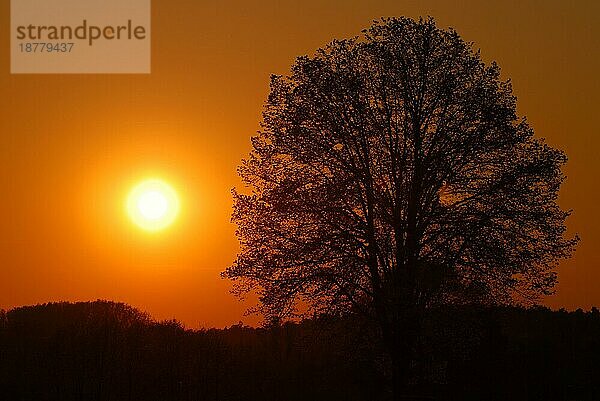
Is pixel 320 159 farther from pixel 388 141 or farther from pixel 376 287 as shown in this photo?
pixel 376 287

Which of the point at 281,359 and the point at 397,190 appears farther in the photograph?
the point at 281,359

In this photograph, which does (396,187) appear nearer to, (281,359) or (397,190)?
(397,190)

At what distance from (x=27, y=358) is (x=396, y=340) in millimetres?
22276

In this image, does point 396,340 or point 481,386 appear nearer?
point 396,340

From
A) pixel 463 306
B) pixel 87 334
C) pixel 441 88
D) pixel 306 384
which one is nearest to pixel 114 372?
pixel 87 334

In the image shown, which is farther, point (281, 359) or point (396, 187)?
point (281, 359)

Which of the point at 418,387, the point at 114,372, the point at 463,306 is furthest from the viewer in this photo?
the point at 114,372

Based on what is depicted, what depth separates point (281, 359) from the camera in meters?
42.3

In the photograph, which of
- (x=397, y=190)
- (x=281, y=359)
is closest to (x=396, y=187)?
(x=397, y=190)

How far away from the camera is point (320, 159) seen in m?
30.5

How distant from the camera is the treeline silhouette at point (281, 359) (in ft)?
99.0

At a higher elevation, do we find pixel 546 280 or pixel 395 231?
pixel 395 231

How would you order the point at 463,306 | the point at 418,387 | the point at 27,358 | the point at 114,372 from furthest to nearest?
the point at 27,358 → the point at 114,372 → the point at 418,387 → the point at 463,306

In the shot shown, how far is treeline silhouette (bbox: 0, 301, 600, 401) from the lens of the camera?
1188 inches
